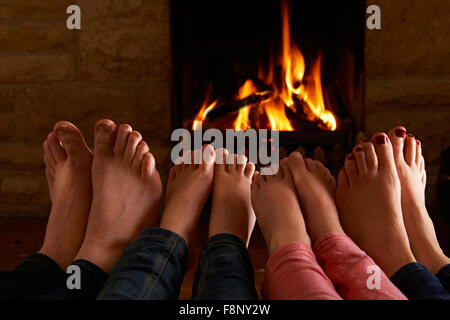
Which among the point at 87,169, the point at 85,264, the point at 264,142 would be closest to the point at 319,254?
the point at 85,264

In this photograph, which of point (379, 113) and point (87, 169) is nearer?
point (87, 169)

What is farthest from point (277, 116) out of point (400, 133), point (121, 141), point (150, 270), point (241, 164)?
point (150, 270)

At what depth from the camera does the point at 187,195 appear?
3.63ft

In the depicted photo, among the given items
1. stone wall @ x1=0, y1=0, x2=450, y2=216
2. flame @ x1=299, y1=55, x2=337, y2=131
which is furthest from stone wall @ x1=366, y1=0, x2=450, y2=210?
flame @ x1=299, y1=55, x2=337, y2=131

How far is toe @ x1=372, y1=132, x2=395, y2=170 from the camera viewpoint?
3.53 ft

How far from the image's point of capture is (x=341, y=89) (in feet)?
5.64

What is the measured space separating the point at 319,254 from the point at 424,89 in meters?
1.07

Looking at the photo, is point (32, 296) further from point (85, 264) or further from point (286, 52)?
point (286, 52)

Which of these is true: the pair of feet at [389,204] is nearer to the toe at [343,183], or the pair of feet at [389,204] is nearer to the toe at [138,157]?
the toe at [343,183]

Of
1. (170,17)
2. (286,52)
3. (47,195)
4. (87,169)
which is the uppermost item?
(170,17)

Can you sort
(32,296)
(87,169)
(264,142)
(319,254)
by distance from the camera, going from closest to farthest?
(32,296)
(319,254)
(87,169)
(264,142)

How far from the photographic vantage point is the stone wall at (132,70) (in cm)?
161

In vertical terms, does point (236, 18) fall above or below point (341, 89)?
above

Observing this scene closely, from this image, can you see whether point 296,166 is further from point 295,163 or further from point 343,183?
point 343,183
